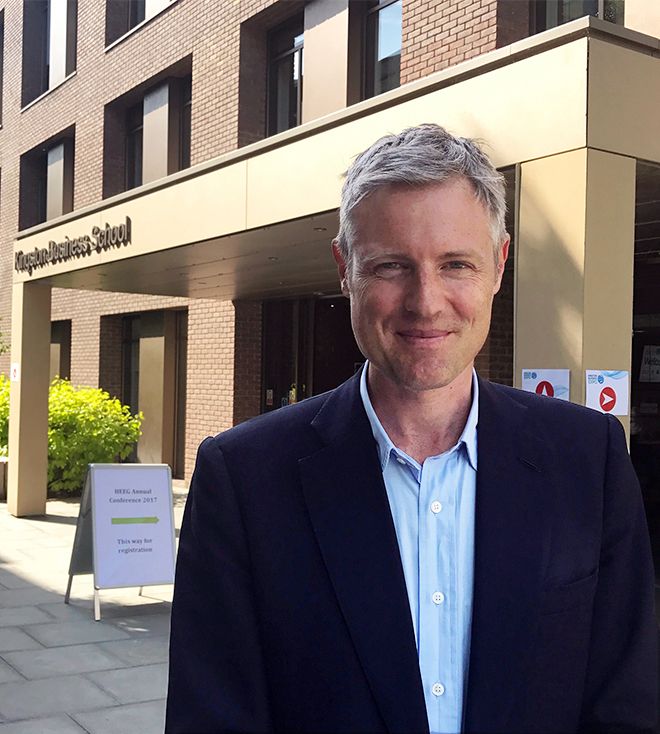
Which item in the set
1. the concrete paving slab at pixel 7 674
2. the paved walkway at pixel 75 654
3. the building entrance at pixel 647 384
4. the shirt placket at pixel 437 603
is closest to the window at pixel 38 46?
the paved walkway at pixel 75 654

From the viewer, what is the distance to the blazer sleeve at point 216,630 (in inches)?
61.8

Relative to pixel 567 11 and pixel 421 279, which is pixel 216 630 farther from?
pixel 567 11

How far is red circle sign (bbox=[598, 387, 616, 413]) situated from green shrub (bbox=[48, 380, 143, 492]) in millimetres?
10318

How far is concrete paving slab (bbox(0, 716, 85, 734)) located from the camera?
16.4 feet

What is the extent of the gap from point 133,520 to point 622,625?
21.0 feet

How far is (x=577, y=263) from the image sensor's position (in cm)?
466

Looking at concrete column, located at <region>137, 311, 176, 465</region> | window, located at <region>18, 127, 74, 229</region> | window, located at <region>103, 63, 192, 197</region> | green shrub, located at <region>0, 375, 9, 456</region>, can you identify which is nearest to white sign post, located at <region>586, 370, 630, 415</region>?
green shrub, located at <region>0, 375, 9, 456</region>

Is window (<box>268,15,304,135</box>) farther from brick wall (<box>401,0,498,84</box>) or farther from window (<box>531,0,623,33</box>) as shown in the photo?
Result: window (<box>531,0,623,33</box>)

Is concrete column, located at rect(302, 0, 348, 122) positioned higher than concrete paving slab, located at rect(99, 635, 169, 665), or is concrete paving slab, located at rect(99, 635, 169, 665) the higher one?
concrete column, located at rect(302, 0, 348, 122)

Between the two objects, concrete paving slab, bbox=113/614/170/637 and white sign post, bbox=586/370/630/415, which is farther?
concrete paving slab, bbox=113/614/170/637

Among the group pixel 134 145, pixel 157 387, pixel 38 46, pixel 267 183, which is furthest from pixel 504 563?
pixel 38 46

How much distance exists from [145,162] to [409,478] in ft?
52.2

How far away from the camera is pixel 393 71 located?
11164 millimetres

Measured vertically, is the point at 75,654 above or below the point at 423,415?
below
